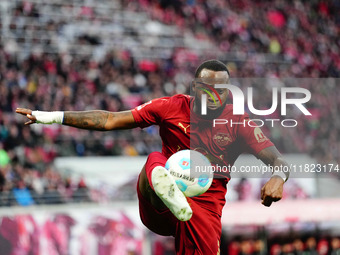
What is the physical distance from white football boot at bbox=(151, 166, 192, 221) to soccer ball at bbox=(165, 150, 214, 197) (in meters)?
0.12

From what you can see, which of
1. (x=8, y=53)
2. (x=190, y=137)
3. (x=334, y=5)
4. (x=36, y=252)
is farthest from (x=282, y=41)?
(x=190, y=137)

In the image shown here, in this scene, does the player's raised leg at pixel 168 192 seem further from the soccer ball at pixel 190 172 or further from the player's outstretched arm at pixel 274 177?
the player's outstretched arm at pixel 274 177

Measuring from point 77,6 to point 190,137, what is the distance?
1406cm

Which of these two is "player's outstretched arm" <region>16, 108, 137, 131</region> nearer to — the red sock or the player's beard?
the red sock

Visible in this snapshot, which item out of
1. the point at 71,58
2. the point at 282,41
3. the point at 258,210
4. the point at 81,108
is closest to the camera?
the point at 258,210

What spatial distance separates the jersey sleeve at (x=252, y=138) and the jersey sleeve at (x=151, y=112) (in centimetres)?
74

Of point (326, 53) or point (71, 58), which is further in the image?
point (326, 53)

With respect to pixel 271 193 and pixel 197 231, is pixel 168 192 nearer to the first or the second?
pixel 197 231

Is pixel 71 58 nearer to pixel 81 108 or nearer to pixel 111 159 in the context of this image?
pixel 81 108

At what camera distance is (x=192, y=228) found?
5.28 metres

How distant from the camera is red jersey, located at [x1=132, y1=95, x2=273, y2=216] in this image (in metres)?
5.41

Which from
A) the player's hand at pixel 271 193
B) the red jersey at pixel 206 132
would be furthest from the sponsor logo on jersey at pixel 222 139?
the player's hand at pixel 271 193

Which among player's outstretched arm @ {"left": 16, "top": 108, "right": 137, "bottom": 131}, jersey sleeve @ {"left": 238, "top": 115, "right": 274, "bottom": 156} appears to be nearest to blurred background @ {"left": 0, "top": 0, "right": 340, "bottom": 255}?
player's outstretched arm @ {"left": 16, "top": 108, "right": 137, "bottom": 131}

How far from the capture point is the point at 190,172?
4.95 m
